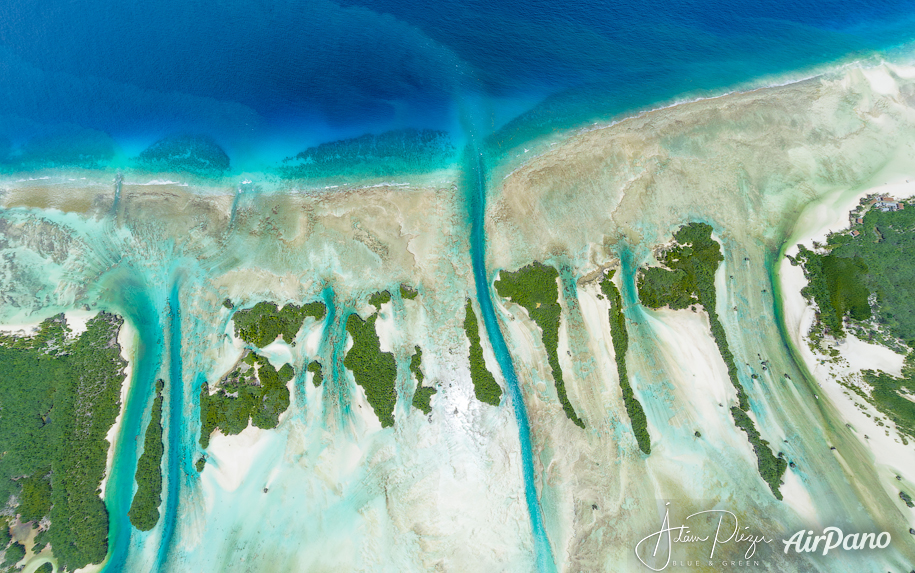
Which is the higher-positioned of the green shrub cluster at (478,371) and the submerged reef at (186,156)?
the submerged reef at (186,156)

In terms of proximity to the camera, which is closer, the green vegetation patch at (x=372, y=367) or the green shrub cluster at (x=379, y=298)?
the green vegetation patch at (x=372, y=367)

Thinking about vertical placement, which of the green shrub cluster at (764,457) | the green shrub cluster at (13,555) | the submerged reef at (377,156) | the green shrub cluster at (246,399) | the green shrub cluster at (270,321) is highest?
the submerged reef at (377,156)

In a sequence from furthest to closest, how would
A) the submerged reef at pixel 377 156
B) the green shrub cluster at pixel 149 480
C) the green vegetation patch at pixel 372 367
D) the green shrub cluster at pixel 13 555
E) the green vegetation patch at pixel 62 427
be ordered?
1. the submerged reef at pixel 377 156
2. the green vegetation patch at pixel 372 367
3. the green shrub cluster at pixel 149 480
4. the green vegetation patch at pixel 62 427
5. the green shrub cluster at pixel 13 555

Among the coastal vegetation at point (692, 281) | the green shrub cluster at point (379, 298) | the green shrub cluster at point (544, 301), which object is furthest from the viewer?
the green shrub cluster at point (379, 298)

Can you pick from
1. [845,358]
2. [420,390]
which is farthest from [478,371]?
[845,358]

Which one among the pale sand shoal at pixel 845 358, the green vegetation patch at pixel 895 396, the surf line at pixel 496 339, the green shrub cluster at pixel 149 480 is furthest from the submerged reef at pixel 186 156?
the green vegetation patch at pixel 895 396

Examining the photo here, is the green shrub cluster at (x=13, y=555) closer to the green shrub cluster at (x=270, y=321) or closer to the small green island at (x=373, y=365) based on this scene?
the green shrub cluster at (x=270, y=321)

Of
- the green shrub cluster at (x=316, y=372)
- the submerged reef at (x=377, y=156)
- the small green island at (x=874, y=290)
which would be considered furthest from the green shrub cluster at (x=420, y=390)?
the small green island at (x=874, y=290)

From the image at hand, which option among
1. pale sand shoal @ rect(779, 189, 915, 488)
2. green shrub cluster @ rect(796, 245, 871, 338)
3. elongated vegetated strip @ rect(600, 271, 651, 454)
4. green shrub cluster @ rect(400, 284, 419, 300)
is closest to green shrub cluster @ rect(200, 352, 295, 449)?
green shrub cluster @ rect(400, 284, 419, 300)
